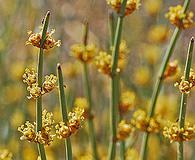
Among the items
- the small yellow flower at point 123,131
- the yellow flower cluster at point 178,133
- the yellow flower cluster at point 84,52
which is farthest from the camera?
the yellow flower cluster at point 84,52

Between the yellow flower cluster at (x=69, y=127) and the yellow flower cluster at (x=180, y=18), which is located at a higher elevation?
the yellow flower cluster at (x=180, y=18)

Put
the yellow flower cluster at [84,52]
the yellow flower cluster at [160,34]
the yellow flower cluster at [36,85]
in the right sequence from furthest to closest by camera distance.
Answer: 1. the yellow flower cluster at [160,34]
2. the yellow flower cluster at [84,52]
3. the yellow flower cluster at [36,85]

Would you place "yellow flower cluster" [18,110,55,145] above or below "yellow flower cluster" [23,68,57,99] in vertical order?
below

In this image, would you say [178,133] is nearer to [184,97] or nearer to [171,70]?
[184,97]

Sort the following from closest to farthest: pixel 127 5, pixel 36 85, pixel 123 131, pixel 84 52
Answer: pixel 36 85
pixel 127 5
pixel 123 131
pixel 84 52

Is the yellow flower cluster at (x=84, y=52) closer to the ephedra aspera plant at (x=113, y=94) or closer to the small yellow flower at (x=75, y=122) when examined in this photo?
the ephedra aspera plant at (x=113, y=94)

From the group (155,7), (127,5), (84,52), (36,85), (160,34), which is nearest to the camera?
(36,85)

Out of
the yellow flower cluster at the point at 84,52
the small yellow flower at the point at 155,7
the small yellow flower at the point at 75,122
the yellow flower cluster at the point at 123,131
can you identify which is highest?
the small yellow flower at the point at 155,7

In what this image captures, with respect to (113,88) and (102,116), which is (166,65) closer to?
(113,88)

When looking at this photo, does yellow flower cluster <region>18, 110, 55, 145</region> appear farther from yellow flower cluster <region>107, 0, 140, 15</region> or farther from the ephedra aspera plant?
yellow flower cluster <region>107, 0, 140, 15</region>

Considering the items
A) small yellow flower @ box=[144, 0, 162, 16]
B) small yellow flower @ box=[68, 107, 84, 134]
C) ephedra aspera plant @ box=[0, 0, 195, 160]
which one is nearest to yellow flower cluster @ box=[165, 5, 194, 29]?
ephedra aspera plant @ box=[0, 0, 195, 160]

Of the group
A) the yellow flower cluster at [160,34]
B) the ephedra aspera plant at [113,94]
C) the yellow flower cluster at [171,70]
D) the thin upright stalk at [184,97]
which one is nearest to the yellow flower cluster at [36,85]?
the ephedra aspera plant at [113,94]

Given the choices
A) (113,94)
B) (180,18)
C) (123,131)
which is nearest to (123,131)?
(123,131)
